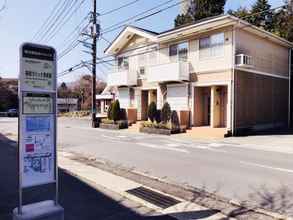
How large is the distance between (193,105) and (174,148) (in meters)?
8.27

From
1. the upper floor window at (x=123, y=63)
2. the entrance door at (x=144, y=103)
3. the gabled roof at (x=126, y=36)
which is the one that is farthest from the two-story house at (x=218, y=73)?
the upper floor window at (x=123, y=63)

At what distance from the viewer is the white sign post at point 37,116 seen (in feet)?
12.0

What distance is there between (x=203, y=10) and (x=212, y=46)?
15051 mm

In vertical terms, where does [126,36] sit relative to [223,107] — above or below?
above

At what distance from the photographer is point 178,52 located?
2178 cm

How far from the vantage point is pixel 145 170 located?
8.49 m

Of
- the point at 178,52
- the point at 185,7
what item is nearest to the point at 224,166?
the point at 178,52

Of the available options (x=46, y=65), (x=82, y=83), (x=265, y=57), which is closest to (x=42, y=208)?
(x=46, y=65)

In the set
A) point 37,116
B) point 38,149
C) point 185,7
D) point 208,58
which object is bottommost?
point 38,149

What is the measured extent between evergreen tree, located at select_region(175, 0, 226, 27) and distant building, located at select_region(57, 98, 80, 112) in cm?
3324

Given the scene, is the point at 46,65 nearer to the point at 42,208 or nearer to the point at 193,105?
the point at 42,208

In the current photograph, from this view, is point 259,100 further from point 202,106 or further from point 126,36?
point 126,36

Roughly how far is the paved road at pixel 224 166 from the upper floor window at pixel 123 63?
14.9 metres

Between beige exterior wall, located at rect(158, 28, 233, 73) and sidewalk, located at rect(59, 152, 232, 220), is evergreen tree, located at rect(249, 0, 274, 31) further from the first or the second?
sidewalk, located at rect(59, 152, 232, 220)
